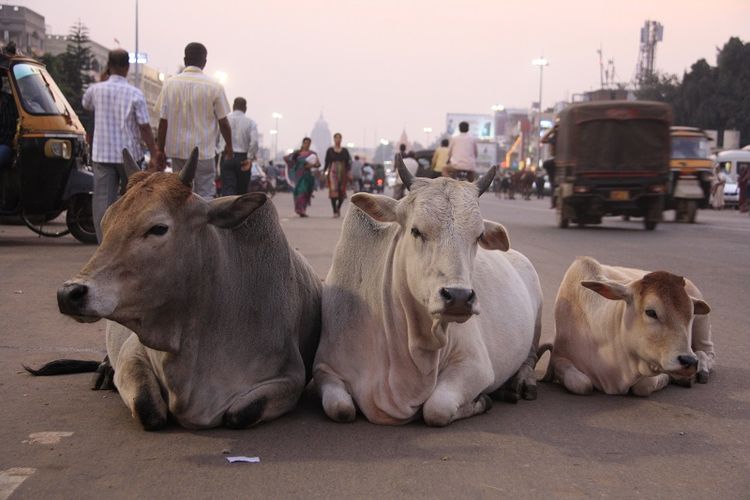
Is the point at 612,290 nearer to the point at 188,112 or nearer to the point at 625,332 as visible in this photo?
the point at 625,332

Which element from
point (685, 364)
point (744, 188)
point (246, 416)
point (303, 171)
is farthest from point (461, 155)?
point (744, 188)

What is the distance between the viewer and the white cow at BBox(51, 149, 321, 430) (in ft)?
16.0

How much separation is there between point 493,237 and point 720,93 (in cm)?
6981

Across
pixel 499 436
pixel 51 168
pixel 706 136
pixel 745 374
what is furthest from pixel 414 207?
pixel 706 136

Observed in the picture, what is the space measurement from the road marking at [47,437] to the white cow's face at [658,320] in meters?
3.04

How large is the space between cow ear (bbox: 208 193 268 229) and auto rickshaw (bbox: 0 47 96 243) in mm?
9366

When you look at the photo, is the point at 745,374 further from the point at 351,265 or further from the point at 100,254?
the point at 100,254

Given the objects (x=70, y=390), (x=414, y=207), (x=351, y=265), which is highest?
(x=414, y=207)

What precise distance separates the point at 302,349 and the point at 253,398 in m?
0.79

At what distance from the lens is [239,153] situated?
14.8 m

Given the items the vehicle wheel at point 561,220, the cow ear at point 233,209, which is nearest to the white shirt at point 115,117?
the cow ear at point 233,209

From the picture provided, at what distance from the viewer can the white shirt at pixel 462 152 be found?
64.8 feet

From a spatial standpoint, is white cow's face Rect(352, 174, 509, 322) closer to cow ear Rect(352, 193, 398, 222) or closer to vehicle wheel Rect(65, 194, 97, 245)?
cow ear Rect(352, 193, 398, 222)

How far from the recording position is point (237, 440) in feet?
16.4
